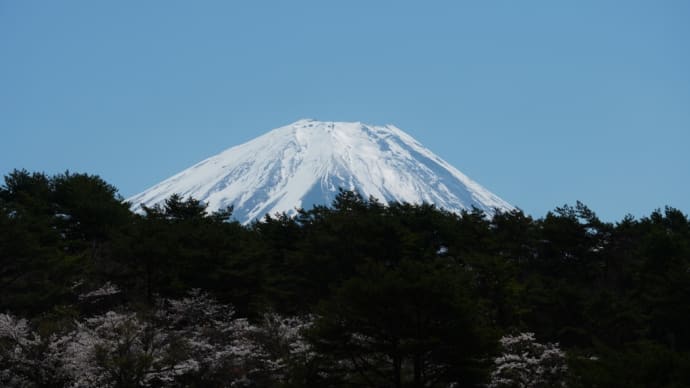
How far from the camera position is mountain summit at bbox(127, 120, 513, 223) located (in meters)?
161

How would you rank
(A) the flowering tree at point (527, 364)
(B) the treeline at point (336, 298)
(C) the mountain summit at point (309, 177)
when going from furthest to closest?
1. (C) the mountain summit at point (309, 177)
2. (A) the flowering tree at point (527, 364)
3. (B) the treeline at point (336, 298)

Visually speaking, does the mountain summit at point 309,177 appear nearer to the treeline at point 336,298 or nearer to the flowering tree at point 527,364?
the treeline at point 336,298

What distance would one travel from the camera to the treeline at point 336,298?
17.3 m

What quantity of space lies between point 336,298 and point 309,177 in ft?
511

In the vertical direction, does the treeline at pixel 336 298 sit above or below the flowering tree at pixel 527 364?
above

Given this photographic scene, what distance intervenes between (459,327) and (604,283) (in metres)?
17.8

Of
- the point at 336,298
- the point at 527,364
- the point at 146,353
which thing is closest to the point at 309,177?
the point at 527,364

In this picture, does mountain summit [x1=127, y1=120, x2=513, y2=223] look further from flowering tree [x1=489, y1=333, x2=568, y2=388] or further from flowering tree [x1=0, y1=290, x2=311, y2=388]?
flowering tree [x1=489, y1=333, x2=568, y2=388]

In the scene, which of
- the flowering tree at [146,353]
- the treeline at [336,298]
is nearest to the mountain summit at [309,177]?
the treeline at [336,298]

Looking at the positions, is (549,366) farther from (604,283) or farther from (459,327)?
(604,283)

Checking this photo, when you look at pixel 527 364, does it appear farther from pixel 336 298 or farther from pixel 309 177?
pixel 309 177

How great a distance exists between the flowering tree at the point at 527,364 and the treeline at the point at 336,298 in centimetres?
6

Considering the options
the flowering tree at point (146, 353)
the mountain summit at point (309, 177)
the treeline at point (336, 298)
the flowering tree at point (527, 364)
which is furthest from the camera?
the mountain summit at point (309, 177)

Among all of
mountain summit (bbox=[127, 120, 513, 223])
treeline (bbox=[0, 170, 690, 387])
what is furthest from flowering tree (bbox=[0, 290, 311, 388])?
mountain summit (bbox=[127, 120, 513, 223])
